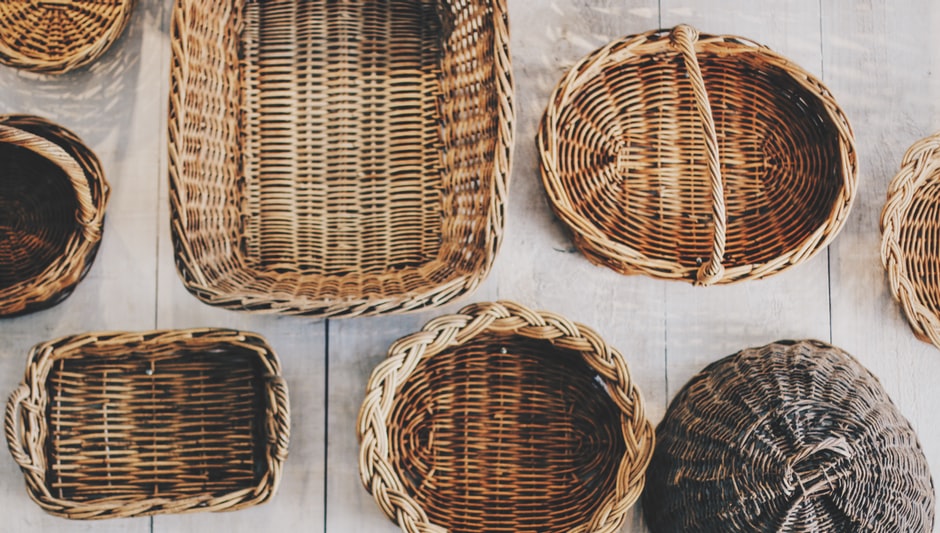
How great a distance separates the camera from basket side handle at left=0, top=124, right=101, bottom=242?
113 cm

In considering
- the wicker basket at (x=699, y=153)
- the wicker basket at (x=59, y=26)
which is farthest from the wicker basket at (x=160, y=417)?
the wicker basket at (x=699, y=153)

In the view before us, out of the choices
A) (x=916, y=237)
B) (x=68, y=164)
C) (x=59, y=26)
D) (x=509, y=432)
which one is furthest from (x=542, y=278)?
(x=59, y=26)

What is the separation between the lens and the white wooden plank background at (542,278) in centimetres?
128

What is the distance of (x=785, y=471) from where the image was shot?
1036 millimetres

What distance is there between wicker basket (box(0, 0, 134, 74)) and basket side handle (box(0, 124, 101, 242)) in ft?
0.58

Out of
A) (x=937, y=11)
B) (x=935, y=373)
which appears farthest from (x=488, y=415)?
(x=937, y=11)

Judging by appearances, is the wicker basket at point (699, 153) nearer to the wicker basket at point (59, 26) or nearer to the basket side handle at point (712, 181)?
the basket side handle at point (712, 181)

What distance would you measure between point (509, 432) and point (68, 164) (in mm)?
834

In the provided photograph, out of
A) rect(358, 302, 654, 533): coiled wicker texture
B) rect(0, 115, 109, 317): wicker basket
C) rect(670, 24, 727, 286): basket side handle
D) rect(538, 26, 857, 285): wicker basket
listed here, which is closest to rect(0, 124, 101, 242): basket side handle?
rect(0, 115, 109, 317): wicker basket

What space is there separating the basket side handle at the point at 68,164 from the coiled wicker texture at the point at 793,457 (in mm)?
992

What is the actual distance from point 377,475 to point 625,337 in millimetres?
506

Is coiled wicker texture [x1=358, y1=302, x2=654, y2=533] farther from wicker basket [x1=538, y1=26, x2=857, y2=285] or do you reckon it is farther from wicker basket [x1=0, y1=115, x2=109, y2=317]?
wicker basket [x1=0, y1=115, x2=109, y2=317]

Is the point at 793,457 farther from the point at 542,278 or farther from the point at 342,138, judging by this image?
the point at 342,138

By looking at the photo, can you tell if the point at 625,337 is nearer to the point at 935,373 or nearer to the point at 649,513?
the point at 649,513
